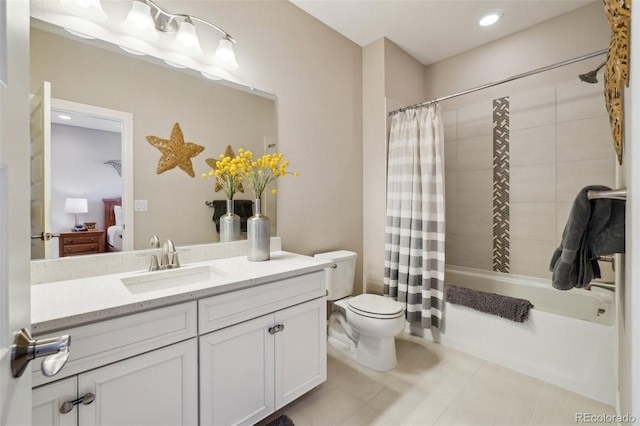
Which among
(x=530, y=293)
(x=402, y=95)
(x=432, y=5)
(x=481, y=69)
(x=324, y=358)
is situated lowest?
(x=324, y=358)

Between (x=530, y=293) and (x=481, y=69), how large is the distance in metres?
2.10

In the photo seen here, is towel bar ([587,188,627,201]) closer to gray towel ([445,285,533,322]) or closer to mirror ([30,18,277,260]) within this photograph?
gray towel ([445,285,533,322])

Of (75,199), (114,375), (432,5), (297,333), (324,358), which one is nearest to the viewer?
(114,375)

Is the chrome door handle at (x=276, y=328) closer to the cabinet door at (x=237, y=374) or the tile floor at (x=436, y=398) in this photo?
the cabinet door at (x=237, y=374)

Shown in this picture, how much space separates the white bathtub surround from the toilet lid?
3.19 feet

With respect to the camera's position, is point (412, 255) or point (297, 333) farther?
point (412, 255)

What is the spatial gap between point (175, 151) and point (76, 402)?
3.94 feet

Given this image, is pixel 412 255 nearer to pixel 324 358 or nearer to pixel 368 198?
pixel 368 198

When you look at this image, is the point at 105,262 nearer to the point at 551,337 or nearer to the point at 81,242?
the point at 81,242

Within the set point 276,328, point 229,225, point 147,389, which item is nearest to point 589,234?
point 276,328

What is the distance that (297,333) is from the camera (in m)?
1.54

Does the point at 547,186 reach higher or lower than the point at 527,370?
higher

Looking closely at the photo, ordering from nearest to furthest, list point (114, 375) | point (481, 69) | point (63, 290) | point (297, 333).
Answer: point (114, 375) → point (63, 290) → point (297, 333) → point (481, 69)

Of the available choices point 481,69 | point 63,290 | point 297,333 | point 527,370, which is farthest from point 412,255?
point 63,290
